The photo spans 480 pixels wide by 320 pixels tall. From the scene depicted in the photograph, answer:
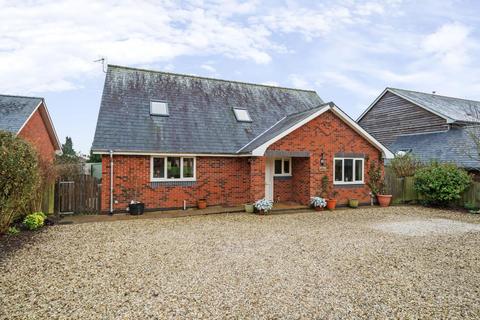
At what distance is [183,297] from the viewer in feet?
14.9

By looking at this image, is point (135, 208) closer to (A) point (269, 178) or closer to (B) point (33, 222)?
(B) point (33, 222)

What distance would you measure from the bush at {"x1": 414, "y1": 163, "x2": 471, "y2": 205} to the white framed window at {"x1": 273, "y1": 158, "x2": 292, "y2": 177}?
6.64m

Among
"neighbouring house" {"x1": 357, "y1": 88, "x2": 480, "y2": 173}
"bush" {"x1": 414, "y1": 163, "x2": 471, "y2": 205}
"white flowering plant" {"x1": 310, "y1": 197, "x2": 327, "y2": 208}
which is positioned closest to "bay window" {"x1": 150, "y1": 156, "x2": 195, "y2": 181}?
"white flowering plant" {"x1": 310, "y1": 197, "x2": 327, "y2": 208}

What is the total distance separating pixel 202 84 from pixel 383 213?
1143cm

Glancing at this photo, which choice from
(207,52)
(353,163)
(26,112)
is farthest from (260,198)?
(26,112)

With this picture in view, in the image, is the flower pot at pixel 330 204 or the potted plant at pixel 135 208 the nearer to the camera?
the potted plant at pixel 135 208

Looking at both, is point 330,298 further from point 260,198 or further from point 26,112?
point 26,112

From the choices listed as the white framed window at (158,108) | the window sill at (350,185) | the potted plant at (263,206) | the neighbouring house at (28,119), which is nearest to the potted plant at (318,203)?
the window sill at (350,185)

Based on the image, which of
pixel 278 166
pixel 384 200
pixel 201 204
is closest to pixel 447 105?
pixel 384 200

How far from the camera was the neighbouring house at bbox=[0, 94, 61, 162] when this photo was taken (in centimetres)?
1452

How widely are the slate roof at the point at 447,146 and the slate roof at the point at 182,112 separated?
8330 mm

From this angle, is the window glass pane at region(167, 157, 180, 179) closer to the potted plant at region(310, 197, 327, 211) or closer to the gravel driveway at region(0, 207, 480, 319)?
the gravel driveway at region(0, 207, 480, 319)

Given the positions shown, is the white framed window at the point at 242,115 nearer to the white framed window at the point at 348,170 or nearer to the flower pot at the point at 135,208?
the white framed window at the point at 348,170

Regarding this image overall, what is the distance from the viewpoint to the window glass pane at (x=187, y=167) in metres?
13.0
